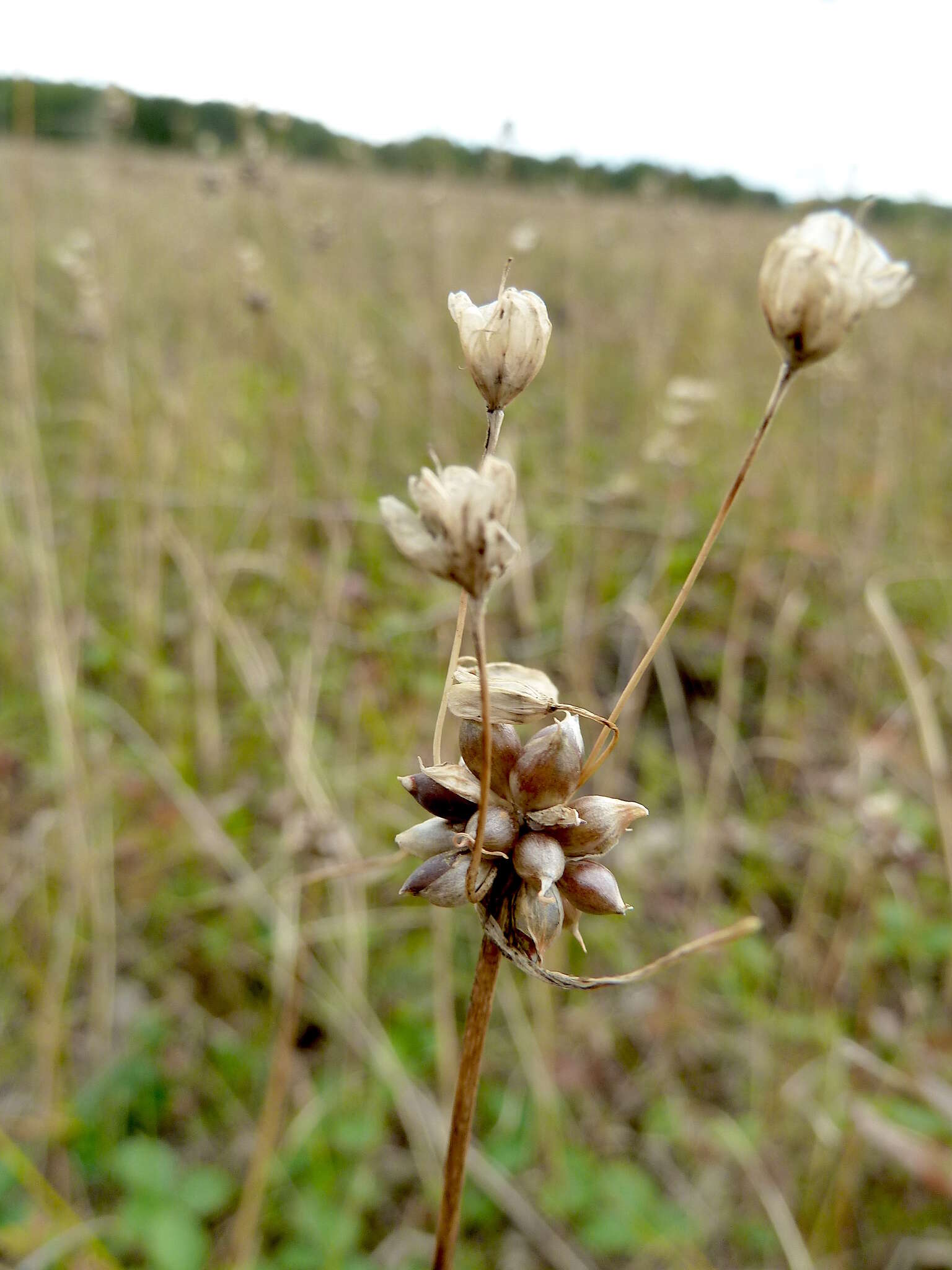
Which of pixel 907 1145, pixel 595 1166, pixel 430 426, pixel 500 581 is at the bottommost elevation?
pixel 595 1166

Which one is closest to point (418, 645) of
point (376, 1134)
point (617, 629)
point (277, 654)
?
point (277, 654)

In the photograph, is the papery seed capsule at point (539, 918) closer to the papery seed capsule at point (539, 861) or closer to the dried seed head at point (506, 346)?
the papery seed capsule at point (539, 861)

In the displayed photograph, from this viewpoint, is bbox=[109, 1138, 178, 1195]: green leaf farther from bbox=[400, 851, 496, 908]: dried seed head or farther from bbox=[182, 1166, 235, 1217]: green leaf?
bbox=[400, 851, 496, 908]: dried seed head

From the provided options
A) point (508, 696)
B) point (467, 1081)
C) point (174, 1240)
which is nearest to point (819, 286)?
point (508, 696)

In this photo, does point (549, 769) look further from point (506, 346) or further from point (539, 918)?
point (506, 346)

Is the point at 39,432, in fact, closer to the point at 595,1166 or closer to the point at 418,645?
the point at 418,645

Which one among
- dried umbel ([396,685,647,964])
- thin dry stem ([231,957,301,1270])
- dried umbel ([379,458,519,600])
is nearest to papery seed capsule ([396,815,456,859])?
dried umbel ([396,685,647,964])

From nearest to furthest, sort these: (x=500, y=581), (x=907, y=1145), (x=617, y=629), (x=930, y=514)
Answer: (x=500, y=581) → (x=907, y=1145) → (x=617, y=629) → (x=930, y=514)
